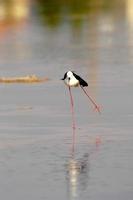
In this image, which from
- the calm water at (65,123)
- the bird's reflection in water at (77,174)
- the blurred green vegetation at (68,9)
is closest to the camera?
the bird's reflection in water at (77,174)

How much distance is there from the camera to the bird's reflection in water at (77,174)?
8.32 m

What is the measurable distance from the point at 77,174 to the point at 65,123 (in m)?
3.06

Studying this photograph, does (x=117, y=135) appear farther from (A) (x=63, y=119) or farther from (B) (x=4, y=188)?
(B) (x=4, y=188)

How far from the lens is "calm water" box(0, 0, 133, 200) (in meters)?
8.64

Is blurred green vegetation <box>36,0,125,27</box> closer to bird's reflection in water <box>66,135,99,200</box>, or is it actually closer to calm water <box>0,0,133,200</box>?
calm water <box>0,0,133,200</box>

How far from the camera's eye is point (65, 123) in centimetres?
1208

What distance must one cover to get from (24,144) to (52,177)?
1838 millimetres

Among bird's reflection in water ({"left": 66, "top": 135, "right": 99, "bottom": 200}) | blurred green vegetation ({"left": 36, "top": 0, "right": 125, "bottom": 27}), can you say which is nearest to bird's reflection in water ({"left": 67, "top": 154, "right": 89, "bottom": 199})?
bird's reflection in water ({"left": 66, "top": 135, "right": 99, "bottom": 200})

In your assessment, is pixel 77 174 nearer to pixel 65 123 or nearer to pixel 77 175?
pixel 77 175

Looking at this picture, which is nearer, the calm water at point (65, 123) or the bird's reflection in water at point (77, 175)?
the bird's reflection in water at point (77, 175)

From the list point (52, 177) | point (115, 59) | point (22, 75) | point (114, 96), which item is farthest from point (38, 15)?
point (52, 177)

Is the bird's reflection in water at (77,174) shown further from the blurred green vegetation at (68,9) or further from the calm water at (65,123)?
the blurred green vegetation at (68,9)

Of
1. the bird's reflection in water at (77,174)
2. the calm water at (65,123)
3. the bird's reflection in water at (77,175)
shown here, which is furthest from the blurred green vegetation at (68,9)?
the bird's reflection in water at (77,175)

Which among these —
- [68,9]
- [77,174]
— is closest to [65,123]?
[77,174]
